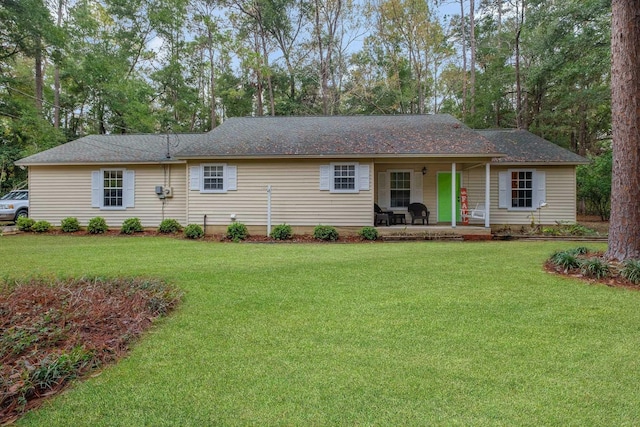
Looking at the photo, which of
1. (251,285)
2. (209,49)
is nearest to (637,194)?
(251,285)

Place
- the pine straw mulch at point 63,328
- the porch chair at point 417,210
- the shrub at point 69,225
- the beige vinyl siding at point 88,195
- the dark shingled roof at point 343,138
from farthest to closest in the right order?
1. the beige vinyl siding at point 88,195
2. the shrub at point 69,225
3. the porch chair at point 417,210
4. the dark shingled roof at point 343,138
5. the pine straw mulch at point 63,328

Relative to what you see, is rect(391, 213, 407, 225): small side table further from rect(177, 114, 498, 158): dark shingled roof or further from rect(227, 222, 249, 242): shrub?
rect(227, 222, 249, 242): shrub

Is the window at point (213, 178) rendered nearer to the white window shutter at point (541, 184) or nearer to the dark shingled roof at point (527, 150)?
the dark shingled roof at point (527, 150)

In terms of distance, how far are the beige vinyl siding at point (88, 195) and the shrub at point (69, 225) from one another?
401mm

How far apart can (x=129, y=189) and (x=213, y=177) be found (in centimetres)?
360

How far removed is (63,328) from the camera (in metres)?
3.30

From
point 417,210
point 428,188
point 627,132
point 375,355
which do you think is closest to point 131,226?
point 417,210

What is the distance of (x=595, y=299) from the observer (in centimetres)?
462

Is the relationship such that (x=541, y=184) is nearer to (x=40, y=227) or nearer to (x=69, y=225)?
(x=69, y=225)

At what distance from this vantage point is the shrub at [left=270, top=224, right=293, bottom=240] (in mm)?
11094

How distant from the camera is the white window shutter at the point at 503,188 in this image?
12430 millimetres

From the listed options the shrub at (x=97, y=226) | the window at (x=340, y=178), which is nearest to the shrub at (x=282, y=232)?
the window at (x=340, y=178)

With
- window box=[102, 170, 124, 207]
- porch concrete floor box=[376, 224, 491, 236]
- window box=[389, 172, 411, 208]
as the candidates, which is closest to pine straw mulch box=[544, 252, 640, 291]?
porch concrete floor box=[376, 224, 491, 236]

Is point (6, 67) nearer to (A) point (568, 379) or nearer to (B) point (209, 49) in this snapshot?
(B) point (209, 49)
